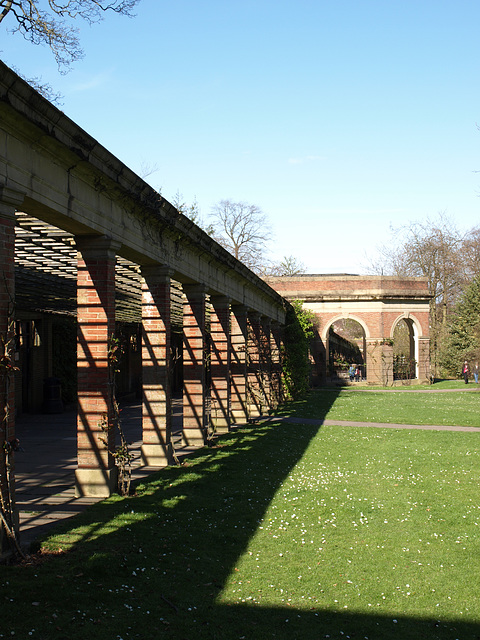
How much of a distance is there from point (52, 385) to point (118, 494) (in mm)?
13135

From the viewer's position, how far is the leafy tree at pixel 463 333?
1529 inches

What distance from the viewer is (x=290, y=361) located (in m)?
26.4

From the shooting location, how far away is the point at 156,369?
10.2 metres

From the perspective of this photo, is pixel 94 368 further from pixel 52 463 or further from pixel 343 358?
→ pixel 343 358

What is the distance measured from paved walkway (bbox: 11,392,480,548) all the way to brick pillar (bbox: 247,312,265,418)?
0.99m

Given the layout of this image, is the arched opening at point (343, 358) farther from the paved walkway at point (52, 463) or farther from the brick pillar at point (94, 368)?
the brick pillar at point (94, 368)

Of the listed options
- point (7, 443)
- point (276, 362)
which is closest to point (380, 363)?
point (276, 362)

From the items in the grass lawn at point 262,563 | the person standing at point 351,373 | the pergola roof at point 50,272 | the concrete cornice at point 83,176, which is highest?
the concrete cornice at point 83,176

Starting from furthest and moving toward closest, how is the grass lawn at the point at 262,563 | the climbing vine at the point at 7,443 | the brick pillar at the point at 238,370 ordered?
the brick pillar at the point at 238,370, the climbing vine at the point at 7,443, the grass lawn at the point at 262,563

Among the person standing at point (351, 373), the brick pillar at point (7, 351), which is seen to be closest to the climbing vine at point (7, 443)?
the brick pillar at point (7, 351)

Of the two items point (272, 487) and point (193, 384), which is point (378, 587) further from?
point (193, 384)

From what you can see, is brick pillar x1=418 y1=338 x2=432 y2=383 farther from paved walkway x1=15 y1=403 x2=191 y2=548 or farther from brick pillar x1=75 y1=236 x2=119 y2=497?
brick pillar x1=75 y1=236 x2=119 y2=497

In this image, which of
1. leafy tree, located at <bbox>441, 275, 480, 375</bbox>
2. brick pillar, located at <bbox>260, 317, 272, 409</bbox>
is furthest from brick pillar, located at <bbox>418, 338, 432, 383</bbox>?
brick pillar, located at <bbox>260, 317, 272, 409</bbox>

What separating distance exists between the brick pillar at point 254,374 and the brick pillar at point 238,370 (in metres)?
1.58
